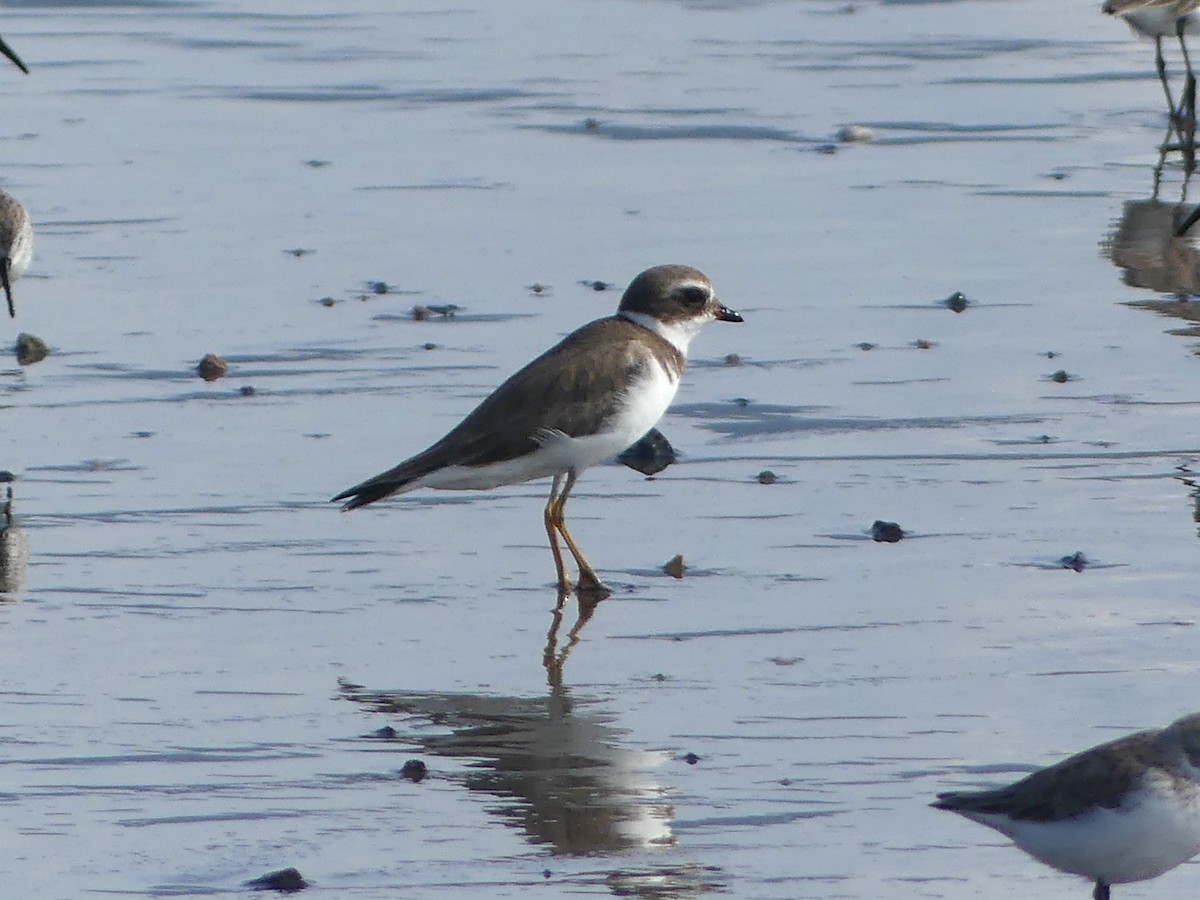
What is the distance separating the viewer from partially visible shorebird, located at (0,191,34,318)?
11.9 meters

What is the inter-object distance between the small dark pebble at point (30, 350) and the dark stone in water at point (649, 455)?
2.96 meters

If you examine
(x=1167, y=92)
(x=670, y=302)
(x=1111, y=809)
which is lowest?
(x=1111, y=809)

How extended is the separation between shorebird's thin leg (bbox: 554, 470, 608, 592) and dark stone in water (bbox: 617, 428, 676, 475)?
2.66 feet

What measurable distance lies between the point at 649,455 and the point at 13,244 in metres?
3.97

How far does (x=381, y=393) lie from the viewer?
34.6ft

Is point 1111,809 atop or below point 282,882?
atop

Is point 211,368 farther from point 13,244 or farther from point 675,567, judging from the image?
point 675,567

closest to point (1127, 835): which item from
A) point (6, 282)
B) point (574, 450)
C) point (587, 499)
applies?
point (574, 450)

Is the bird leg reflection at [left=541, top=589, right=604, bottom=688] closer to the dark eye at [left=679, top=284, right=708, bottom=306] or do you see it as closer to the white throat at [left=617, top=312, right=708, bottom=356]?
the white throat at [left=617, top=312, right=708, bottom=356]

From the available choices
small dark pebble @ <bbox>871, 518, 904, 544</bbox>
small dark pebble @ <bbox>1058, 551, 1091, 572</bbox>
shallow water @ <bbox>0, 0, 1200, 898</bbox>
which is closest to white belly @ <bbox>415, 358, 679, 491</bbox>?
shallow water @ <bbox>0, 0, 1200, 898</bbox>

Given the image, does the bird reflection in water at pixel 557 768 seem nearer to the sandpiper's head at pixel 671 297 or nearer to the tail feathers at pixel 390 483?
the tail feathers at pixel 390 483

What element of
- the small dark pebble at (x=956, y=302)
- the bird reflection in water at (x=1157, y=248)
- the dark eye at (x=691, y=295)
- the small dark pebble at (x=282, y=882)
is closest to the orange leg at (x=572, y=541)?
the dark eye at (x=691, y=295)

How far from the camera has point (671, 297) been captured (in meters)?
9.06

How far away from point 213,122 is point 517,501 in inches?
332
